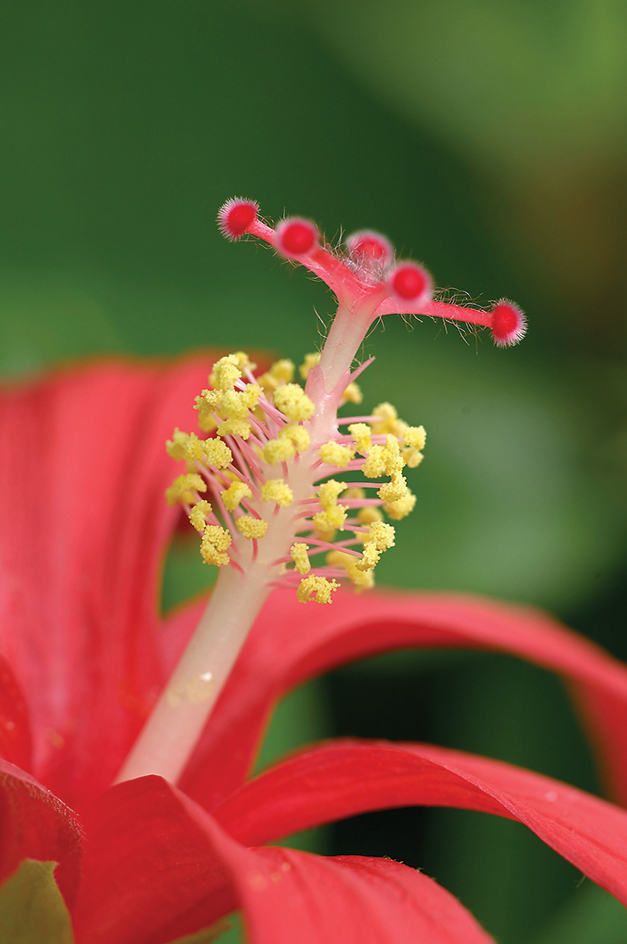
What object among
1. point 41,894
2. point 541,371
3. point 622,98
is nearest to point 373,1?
point 622,98

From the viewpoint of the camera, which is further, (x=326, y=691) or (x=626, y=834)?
(x=326, y=691)

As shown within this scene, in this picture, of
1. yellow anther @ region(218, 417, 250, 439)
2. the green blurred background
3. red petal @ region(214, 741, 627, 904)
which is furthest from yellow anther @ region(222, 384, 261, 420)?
the green blurred background

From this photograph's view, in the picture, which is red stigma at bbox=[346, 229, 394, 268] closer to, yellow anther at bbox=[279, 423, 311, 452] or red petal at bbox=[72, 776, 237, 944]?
yellow anther at bbox=[279, 423, 311, 452]

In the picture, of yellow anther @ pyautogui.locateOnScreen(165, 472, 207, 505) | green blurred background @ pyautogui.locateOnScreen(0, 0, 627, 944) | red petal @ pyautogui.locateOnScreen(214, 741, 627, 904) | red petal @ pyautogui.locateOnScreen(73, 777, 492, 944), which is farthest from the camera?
green blurred background @ pyautogui.locateOnScreen(0, 0, 627, 944)

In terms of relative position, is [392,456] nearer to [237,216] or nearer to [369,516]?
[369,516]

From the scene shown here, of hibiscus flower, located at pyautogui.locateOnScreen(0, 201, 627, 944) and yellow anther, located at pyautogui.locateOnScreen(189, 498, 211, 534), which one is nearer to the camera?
hibiscus flower, located at pyautogui.locateOnScreen(0, 201, 627, 944)

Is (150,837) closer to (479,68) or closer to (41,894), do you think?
(41,894)

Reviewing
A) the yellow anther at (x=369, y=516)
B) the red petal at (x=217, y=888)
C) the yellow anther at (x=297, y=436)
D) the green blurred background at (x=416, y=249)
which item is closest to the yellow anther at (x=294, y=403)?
the yellow anther at (x=297, y=436)
